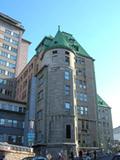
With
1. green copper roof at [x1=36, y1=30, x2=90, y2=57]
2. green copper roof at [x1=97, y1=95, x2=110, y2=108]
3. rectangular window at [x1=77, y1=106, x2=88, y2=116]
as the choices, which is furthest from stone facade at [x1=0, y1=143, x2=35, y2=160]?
green copper roof at [x1=97, y1=95, x2=110, y2=108]

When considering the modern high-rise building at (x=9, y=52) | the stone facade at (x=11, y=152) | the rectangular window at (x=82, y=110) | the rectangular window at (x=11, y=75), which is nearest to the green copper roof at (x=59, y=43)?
the rectangular window at (x=82, y=110)

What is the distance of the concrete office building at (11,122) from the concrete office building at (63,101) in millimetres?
3399

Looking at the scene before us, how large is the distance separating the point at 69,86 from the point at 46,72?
6.79 meters

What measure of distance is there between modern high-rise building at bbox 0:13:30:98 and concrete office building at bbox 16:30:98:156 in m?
18.0

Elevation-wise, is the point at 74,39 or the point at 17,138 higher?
the point at 74,39

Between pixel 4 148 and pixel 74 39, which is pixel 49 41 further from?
pixel 4 148

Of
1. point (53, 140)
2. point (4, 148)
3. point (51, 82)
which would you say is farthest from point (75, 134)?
point (4, 148)

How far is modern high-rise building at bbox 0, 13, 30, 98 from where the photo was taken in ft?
267

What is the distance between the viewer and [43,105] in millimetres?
53594

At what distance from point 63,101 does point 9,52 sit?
42.7 m

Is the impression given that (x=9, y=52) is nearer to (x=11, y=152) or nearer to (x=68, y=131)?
(x=68, y=131)

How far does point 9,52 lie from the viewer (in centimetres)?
8712

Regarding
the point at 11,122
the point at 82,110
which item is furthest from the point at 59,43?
the point at 11,122

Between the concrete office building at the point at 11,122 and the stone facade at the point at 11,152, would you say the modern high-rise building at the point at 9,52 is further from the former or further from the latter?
the stone facade at the point at 11,152
